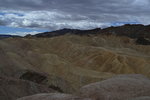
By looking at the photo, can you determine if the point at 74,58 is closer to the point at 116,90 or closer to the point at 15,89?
the point at 15,89

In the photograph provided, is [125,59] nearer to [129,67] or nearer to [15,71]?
[129,67]

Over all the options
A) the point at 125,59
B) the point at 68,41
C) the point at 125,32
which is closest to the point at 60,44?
the point at 68,41

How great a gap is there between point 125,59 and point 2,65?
100 ft

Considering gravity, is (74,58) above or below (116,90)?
below

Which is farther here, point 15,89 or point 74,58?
point 74,58

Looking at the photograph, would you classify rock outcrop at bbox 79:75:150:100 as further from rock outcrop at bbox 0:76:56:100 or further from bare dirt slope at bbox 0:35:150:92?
bare dirt slope at bbox 0:35:150:92

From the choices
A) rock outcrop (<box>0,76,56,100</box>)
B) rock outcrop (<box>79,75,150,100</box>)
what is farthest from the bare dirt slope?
rock outcrop (<box>79,75,150,100</box>)

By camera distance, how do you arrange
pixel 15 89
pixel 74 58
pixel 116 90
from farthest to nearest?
pixel 74 58 → pixel 15 89 → pixel 116 90

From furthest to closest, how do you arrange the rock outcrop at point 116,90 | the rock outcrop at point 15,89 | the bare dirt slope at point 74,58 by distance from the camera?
the bare dirt slope at point 74,58 → the rock outcrop at point 15,89 → the rock outcrop at point 116,90

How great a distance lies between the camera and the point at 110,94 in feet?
21.7

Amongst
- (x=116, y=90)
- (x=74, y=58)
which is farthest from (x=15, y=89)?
(x=74, y=58)

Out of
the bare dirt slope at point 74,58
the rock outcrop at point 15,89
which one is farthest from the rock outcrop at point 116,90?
the bare dirt slope at point 74,58

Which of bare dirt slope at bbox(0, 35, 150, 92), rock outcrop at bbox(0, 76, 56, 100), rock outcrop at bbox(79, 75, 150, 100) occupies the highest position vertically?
rock outcrop at bbox(79, 75, 150, 100)

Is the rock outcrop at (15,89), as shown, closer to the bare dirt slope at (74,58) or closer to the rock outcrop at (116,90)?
the bare dirt slope at (74,58)
